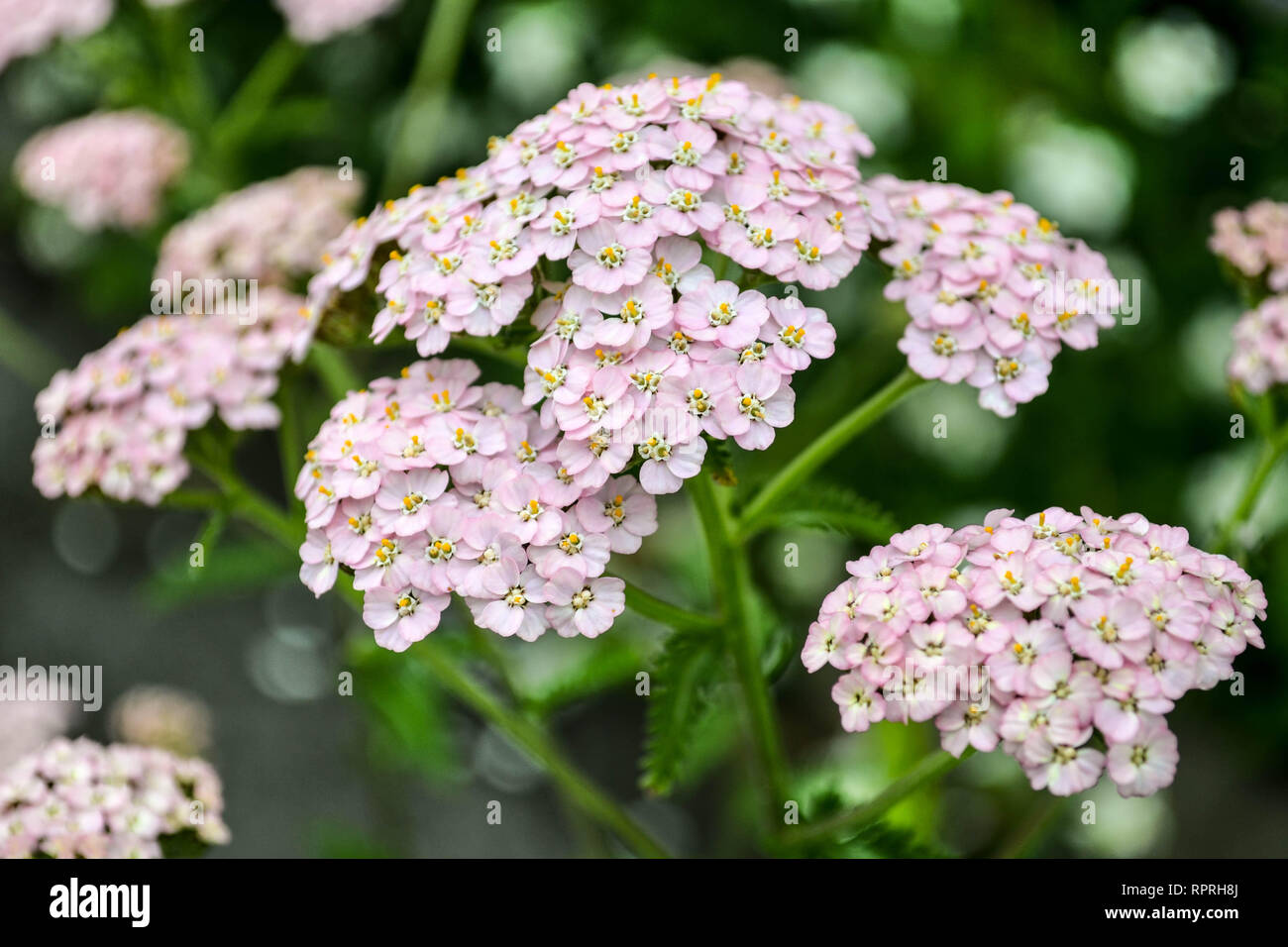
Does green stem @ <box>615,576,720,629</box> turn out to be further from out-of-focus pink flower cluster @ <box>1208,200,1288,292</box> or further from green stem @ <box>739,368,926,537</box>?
out-of-focus pink flower cluster @ <box>1208,200,1288,292</box>

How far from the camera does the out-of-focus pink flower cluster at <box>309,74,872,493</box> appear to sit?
1209 millimetres

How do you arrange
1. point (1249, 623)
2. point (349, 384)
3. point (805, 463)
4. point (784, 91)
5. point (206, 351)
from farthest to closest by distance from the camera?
point (784, 91) < point (349, 384) < point (206, 351) < point (805, 463) < point (1249, 623)

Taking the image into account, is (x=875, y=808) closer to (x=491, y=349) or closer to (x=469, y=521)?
(x=469, y=521)

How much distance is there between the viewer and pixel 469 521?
1228mm

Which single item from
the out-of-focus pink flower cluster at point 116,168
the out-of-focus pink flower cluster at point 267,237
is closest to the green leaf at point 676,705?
the out-of-focus pink flower cluster at point 267,237

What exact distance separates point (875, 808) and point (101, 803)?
0.92m

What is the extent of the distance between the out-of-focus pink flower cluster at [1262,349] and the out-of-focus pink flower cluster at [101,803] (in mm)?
1500

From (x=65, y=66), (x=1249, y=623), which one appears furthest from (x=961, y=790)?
(x=65, y=66)

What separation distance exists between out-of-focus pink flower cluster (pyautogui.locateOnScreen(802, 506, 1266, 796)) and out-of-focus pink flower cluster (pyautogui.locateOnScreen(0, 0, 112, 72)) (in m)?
1.94

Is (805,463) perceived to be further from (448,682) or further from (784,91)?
(784,91)

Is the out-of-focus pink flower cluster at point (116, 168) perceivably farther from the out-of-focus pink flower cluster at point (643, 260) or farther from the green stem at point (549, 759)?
the green stem at point (549, 759)

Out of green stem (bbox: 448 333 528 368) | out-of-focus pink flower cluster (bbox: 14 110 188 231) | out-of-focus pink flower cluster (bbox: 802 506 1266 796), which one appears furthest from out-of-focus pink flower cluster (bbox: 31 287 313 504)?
out-of-focus pink flower cluster (bbox: 802 506 1266 796)

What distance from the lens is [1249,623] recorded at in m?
1.19
